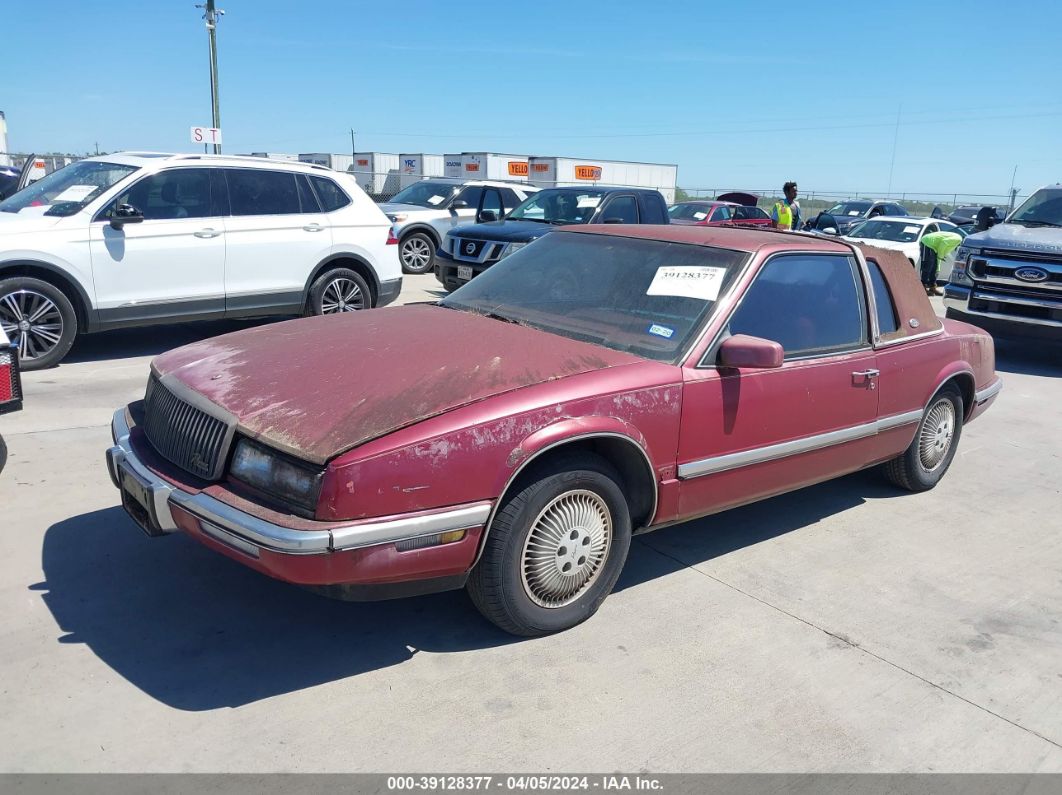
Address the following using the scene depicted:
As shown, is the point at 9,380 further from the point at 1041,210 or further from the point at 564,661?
the point at 1041,210

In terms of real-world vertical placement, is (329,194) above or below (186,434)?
above

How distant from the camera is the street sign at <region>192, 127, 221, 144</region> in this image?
22894 millimetres

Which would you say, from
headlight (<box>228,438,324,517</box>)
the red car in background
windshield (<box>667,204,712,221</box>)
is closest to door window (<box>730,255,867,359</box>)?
headlight (<box>228,438,324,517</box>)

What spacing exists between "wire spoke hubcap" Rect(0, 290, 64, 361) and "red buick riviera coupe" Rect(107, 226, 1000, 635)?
3.98 m

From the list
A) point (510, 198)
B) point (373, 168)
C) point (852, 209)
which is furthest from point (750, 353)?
point (373, 168)

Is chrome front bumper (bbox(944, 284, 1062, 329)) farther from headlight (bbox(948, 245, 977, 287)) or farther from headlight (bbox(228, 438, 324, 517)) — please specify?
headlight (bbox(228, 438, 324, 517))

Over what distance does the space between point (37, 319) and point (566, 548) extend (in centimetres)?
585

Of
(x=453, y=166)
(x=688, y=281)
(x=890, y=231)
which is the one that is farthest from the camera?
(x=453, y=166)

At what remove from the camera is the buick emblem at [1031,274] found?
969 cm

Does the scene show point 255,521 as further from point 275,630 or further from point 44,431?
point 44,431

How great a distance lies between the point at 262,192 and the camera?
844cm

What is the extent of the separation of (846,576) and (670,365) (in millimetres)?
1533

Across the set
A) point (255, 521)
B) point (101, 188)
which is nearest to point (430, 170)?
point (101, 188)

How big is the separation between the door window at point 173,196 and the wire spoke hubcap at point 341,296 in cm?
141
